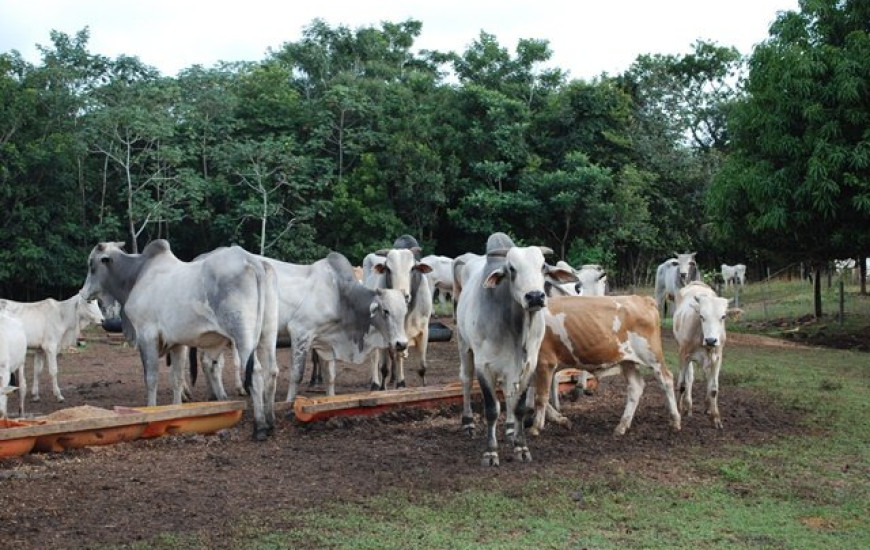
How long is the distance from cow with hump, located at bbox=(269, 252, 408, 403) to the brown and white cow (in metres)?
2.43

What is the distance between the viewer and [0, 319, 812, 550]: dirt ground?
21.8 ft

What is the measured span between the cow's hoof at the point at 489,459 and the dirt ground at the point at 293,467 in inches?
4.5

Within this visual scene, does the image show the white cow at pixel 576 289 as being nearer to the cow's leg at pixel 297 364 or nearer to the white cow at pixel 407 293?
the white cow at pixel 407 293

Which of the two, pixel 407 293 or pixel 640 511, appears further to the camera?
pixel 407 293

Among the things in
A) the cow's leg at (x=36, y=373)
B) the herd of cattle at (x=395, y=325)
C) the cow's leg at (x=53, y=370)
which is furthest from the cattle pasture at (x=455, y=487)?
the cow's leg at (x=36, y=373)

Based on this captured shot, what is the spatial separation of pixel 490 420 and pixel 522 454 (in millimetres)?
414

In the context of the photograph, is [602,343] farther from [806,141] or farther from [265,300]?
[806,141]

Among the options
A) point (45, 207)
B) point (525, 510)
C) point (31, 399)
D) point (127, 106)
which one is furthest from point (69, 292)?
point (525, 510)

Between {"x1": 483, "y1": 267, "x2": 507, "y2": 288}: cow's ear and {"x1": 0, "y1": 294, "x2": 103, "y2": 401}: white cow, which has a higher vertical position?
{"x1": 483, "y1": 267, "x2": 507, "y2": 288}: cow's ear

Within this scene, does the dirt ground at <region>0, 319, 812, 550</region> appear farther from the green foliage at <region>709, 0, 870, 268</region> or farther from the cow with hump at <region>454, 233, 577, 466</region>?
the green foliage at <region>709, 0, 870, 268</region>

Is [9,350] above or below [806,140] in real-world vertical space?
below

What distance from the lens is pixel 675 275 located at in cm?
2156

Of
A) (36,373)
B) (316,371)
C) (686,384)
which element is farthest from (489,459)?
(36,373)

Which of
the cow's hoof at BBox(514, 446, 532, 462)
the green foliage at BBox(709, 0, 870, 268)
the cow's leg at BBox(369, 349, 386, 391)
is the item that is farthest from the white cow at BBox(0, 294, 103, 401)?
the green foliage at BBox(709, 0, 870, 268)
